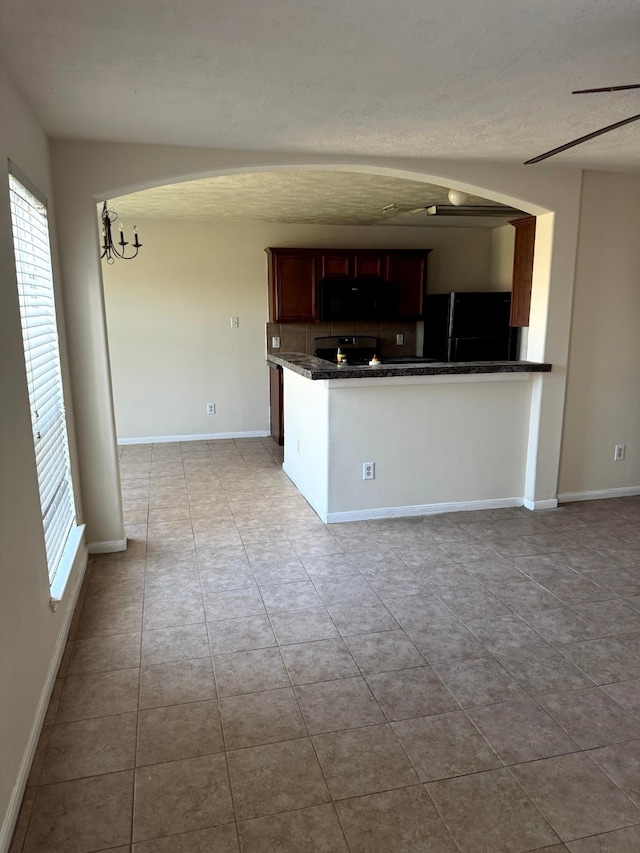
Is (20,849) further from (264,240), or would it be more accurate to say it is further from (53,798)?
(264,240)

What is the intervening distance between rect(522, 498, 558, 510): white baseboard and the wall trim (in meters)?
3.16

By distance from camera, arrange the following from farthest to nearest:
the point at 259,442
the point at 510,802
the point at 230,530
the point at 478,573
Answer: the point at 259,442
the point at 230,530
the point at 478,573
the point at 510,802

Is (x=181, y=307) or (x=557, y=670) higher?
(x=181, y=307)

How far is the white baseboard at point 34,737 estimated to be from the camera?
161cm

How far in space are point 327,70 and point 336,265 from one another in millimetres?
3983

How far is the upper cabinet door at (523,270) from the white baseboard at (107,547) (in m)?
3.19

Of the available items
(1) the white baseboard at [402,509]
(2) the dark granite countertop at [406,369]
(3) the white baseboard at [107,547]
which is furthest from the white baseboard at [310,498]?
(3) the white baseboard at [107,547]

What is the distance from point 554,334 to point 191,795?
140 inches

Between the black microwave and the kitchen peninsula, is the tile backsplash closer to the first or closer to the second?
the black microwave

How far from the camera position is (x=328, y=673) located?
2.35m

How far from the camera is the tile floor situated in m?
1.67

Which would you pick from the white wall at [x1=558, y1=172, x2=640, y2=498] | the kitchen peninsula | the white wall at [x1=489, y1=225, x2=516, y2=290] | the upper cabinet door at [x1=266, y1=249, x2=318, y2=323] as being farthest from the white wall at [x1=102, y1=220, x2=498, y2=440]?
the white wall at [x1=558, y1=172, x2=640, y2=498]

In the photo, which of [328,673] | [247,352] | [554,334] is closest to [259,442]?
[247,352]

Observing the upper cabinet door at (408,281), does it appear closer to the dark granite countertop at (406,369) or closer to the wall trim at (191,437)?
the wall trim at (191,437)
